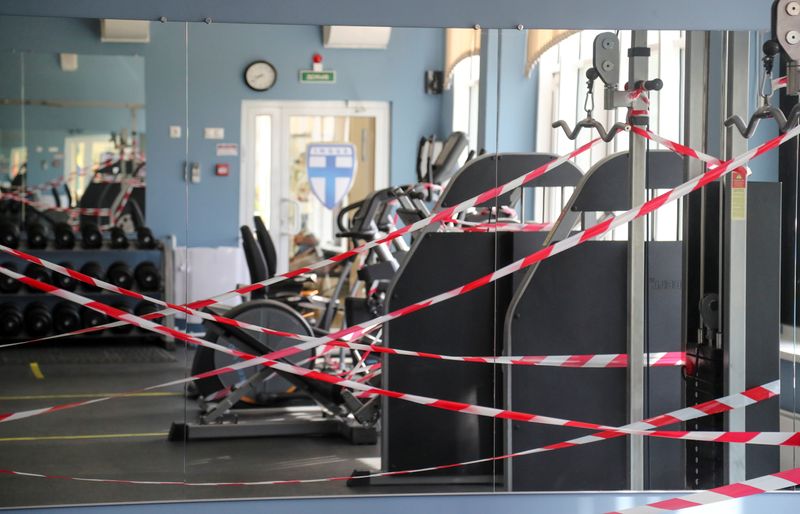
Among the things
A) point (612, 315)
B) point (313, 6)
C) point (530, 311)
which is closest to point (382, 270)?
point (530, 311)

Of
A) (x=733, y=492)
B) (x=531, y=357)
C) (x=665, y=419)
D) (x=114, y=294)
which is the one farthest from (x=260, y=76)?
(x=733, y=492)

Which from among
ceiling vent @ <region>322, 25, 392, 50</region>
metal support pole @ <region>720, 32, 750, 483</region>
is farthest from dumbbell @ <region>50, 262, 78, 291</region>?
metal support pole @ <region>720, 32, 750, 483</region>

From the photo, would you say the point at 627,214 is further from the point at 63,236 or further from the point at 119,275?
the point at 63,236

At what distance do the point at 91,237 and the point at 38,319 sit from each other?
0.50m

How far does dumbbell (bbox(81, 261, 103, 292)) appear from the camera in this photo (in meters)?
3.78

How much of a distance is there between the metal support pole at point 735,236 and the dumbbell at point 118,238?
92.4 inches

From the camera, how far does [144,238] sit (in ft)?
12.5

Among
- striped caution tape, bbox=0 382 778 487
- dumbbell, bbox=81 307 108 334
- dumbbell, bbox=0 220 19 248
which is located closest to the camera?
striped caution tape, bbox=0 382 778 487

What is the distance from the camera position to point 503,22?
3.29 metres

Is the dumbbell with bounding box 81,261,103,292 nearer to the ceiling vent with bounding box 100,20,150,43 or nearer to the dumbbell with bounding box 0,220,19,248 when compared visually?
the dumbbell with bounding box 0,220,19,248

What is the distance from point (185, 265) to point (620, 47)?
179 centimetres

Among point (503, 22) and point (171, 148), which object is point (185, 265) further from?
point (503, 22)

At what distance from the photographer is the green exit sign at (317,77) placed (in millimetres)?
3564

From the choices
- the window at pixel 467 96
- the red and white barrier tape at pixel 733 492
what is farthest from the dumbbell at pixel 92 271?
the red and white barrier tape at pixel 733 492
